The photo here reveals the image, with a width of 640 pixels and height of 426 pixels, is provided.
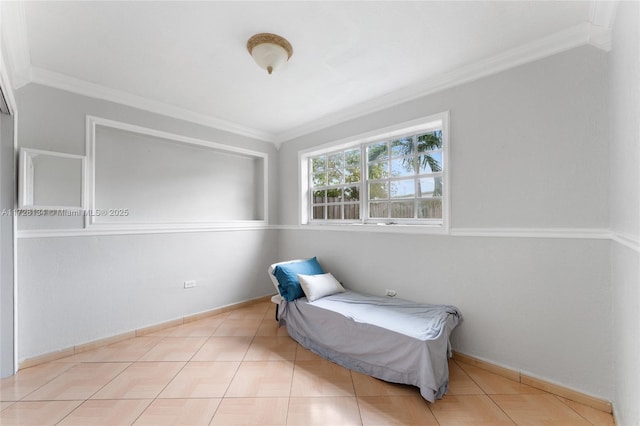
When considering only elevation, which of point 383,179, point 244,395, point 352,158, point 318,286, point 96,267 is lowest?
point 244,395

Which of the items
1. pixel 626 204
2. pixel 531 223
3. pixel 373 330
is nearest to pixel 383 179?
pixel 531 223

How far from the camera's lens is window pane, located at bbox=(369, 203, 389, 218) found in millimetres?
3246

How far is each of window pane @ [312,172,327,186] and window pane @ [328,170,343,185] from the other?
0.31 feet

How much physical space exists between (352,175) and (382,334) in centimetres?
208

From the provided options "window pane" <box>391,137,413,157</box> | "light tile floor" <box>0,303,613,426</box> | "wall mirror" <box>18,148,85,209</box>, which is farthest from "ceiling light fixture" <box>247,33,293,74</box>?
"light tile floor" <box>0,303,613,426</box>

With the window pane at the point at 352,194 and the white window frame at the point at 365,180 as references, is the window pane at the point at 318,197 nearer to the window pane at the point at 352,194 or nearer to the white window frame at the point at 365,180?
the white window frame at the point at 365,180

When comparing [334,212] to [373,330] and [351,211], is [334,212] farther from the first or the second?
[373,330]

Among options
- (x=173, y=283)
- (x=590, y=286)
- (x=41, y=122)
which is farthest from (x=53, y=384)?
(x=590, y=286)

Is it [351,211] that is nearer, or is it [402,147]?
[402,147]

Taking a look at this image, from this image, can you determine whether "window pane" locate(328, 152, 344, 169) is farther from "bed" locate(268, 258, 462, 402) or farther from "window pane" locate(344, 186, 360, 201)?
"bed" locate(268, 258, 462, 402)

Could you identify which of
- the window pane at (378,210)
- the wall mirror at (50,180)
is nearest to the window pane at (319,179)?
the window pane at (378,210)

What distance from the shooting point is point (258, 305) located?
13.3ft

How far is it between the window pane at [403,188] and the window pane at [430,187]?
77 mm

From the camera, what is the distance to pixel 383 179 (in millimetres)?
3262
